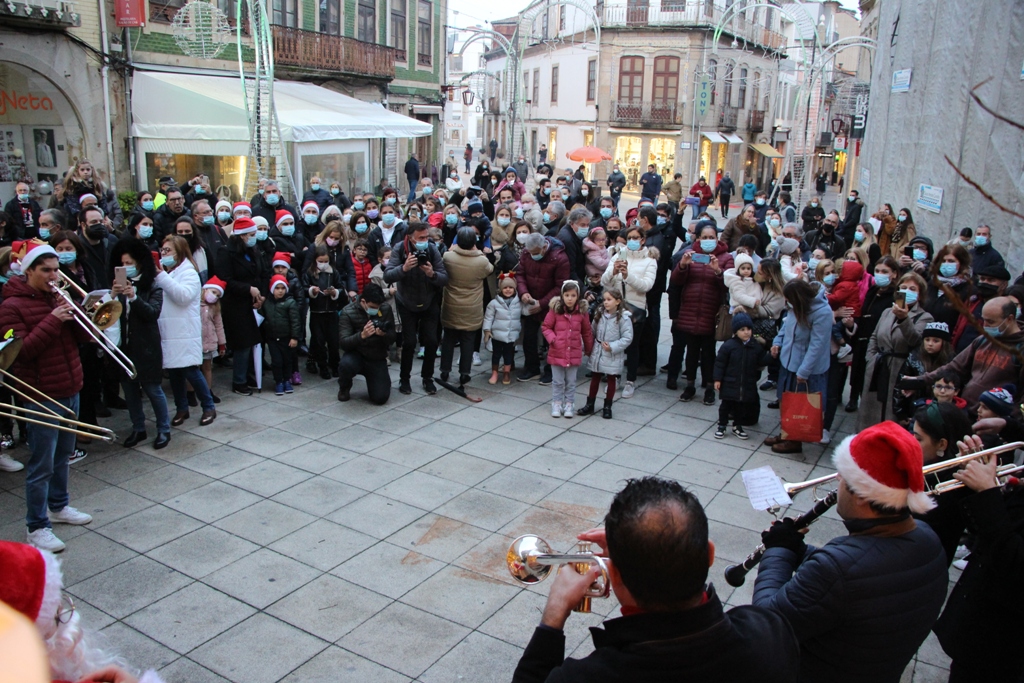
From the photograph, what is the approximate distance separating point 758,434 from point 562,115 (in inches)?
1553

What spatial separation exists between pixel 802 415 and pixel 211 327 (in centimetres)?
584

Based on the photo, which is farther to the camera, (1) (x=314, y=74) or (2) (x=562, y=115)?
(2) (x=562, y=115)

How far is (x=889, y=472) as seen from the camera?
2.78 metres

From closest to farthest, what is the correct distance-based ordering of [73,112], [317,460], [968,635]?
[968,635] < [317,460] < [73,112]

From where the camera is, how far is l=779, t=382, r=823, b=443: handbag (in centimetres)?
753

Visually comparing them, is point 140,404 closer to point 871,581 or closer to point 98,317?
point 98,317

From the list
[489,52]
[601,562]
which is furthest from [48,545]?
[489,52]

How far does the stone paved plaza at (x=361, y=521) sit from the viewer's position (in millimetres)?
4711

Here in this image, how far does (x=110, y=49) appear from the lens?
55.9ft

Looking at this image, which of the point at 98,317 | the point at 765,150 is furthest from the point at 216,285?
the point at 765,150

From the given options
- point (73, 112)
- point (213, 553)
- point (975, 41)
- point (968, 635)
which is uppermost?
point (975, 41)

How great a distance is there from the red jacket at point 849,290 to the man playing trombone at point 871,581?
618 centimetres

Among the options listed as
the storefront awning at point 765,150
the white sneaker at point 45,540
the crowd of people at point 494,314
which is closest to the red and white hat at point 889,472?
the crowd of people at point 494,314

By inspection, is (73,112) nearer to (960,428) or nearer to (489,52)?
(960,428)
